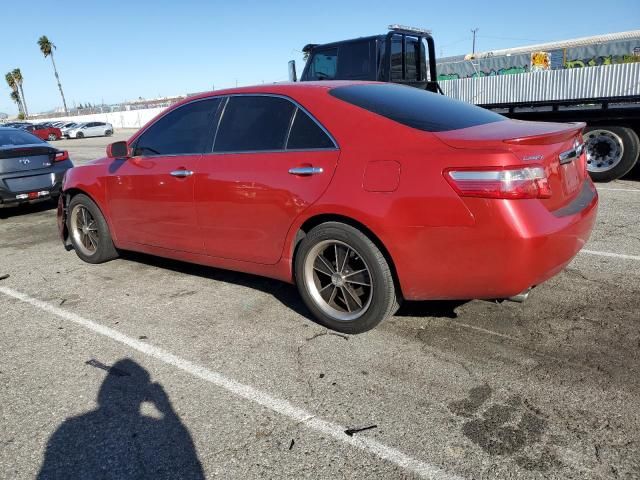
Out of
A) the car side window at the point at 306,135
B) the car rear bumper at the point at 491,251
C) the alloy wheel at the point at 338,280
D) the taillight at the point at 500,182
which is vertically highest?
the car side window at the point at 306,135

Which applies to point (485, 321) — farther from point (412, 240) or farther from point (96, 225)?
point (96, 225)

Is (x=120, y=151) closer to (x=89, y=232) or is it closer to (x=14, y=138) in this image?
(x=89, y=232)

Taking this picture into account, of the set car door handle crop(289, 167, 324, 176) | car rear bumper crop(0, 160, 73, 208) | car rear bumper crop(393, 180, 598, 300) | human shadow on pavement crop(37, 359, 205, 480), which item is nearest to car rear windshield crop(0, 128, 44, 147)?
car rear bumper crop(0, 160, 73, 208)

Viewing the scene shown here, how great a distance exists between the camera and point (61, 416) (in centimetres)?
274

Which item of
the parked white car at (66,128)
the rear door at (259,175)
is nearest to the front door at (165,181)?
the rear door at (259,175)

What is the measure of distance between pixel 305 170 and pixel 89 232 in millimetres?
3052

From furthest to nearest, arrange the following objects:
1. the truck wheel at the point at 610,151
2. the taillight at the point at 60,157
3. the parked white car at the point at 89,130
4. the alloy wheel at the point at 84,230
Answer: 1. the parked white car at the point at 89,130
2. the taillight at the point at 60,157
3. the truck wheel at the point at 610,151
4. the alloy wheel at the point at 84,230

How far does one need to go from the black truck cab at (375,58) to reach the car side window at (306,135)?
5288mm

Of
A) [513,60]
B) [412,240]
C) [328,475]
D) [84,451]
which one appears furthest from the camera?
[513,60]

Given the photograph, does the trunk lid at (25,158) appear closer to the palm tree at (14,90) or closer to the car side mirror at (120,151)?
the car side mirror at (120,151)

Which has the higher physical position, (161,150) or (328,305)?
(161,150)

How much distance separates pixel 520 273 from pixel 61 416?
99.3 inches

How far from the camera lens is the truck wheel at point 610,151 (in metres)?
7.94

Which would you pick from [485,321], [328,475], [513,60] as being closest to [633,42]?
[513,60]
